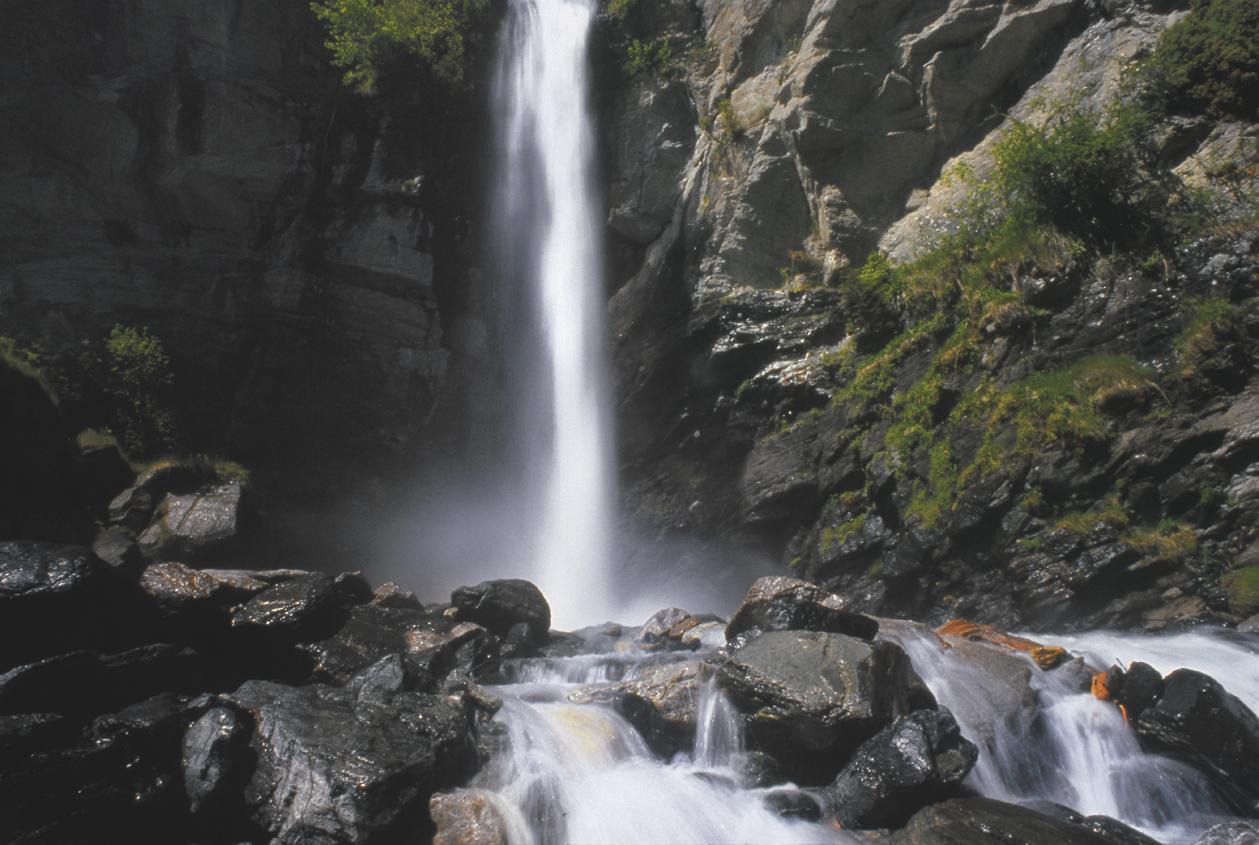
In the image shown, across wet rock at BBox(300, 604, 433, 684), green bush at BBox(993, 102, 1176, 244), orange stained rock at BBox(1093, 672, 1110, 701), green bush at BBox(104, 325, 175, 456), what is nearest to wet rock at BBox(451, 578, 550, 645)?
wet rock at BBox(300, 604, 433, 684)

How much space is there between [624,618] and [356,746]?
824 centimetres

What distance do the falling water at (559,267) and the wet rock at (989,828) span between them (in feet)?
31.2

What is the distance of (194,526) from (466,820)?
377 inches

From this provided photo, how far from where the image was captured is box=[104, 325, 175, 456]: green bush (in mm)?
14523

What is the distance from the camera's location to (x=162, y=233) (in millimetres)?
15812

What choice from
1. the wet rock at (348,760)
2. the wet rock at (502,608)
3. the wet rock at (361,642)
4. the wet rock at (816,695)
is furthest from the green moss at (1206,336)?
the wet rock at (361,642)

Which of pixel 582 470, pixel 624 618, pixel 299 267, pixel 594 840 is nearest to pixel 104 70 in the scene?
pixel 299 267

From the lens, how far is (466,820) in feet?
18.3

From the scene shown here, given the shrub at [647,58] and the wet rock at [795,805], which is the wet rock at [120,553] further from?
the shrub at [647,58]

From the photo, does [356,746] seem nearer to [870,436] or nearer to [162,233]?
[870,436]

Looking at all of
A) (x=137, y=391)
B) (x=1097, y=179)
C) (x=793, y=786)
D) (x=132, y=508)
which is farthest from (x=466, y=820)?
(x=137, y=391)

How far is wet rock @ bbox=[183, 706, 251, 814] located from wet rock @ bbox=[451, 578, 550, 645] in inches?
168

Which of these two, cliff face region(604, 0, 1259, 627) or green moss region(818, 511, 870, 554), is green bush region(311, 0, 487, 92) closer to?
cliff face region(604, 0, 1259, 627)

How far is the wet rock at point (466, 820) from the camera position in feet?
17.8
